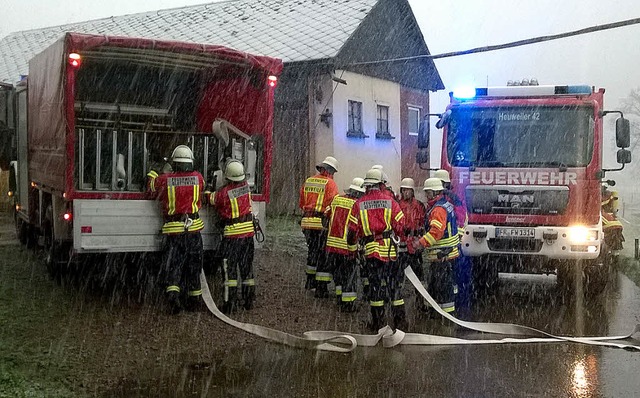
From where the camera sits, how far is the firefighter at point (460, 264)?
27.8ft

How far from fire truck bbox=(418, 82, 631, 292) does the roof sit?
9419mm

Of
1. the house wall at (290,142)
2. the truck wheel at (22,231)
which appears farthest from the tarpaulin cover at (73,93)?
the house wall at (290,142)

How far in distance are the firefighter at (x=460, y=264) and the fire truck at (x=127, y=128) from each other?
226 centimetres

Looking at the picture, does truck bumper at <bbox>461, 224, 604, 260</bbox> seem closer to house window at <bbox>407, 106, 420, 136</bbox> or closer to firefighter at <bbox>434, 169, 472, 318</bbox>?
firefighter at <bbox>434, 169, 472, 318</bbox>

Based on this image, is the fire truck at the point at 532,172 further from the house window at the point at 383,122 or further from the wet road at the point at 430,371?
the house window at the point at 383,122

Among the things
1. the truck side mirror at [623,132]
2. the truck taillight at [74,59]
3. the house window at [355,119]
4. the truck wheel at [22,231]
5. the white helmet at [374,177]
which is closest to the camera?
the white helmet at [374,177]

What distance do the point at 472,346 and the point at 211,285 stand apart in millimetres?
4197

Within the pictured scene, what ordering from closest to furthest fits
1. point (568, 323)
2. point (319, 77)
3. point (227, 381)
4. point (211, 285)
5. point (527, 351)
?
point (227, 381) < point (527, 351) < point (568, 323) < point (211, 285) < point (319, 77)

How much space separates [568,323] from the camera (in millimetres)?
8016

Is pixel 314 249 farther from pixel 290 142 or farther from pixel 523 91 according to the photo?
pixel 290 142

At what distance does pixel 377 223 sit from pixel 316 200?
1.90m

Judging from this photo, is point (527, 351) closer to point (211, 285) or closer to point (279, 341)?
point (279, 341)

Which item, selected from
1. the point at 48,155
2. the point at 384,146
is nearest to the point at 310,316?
the point at 48,155

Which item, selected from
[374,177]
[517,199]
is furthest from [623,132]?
[374,177]
